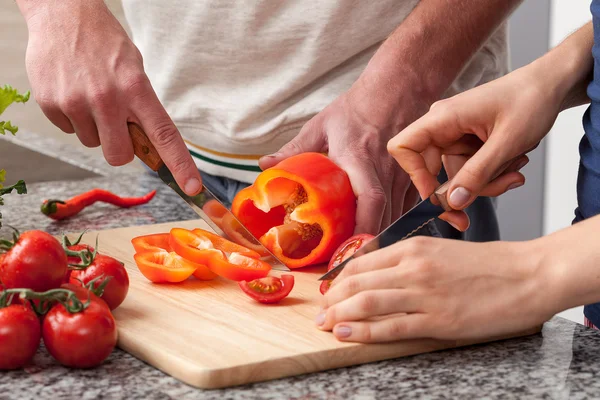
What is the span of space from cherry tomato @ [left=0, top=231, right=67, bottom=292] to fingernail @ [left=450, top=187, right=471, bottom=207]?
1.98 feet

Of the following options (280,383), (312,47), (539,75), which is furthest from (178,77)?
(280,383)

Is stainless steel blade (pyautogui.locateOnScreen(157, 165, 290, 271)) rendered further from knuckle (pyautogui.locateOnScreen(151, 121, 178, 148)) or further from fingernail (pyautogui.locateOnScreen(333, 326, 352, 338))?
fingernail (pyautogui.locateOnScreen(333, 326, 352, 338))

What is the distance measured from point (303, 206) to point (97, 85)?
16.8 inches

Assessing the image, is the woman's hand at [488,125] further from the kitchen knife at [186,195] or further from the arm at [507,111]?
the kitchen knife at [186,195]

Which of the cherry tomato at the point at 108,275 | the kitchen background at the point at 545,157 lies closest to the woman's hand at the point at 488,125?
the cherry tomato at the point at 108,275

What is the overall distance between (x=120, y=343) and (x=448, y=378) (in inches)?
17.4

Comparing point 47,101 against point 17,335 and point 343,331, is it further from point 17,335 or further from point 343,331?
point 343,331

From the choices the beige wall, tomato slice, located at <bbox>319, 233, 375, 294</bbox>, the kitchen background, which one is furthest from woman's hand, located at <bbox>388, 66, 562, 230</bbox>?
the beige wall

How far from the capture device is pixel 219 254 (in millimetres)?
1433

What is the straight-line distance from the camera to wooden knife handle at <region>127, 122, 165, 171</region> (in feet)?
5.14

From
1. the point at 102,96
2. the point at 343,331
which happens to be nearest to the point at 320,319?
the point at 343,331

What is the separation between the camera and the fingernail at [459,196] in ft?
4.45

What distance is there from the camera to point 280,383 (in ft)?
3.50

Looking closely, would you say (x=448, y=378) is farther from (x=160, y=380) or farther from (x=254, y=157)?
(x=254, y=157)
